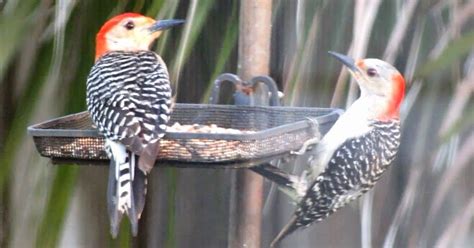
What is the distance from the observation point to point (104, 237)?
2.27 metres

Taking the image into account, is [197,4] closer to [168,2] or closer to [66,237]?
[168,2]

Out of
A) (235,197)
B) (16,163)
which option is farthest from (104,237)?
(235,197)

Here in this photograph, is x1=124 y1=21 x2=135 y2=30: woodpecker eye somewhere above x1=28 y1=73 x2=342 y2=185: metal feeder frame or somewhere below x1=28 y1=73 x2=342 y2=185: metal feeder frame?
above

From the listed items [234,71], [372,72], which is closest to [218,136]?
[372,72]

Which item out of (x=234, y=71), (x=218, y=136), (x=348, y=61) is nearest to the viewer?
(x=218, y=136)

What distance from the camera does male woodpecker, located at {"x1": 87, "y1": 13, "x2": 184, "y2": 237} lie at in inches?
57.4

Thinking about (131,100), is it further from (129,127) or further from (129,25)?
(129,25)

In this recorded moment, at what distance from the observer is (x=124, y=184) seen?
1.48 metres

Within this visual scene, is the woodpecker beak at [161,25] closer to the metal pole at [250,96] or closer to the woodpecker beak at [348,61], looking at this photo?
the metal pole at [250,96]

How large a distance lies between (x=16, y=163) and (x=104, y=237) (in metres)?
0.28

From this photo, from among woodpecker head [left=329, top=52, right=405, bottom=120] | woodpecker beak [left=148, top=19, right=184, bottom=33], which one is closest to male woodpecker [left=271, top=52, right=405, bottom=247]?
woodpecker head [left=329, top=52, right=405, bottom=120]

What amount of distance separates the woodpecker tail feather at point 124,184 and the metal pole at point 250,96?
260 mm

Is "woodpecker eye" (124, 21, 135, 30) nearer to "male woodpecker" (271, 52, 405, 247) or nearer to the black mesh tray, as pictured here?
the black mesh tray

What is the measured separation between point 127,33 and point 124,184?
16.0 inches
